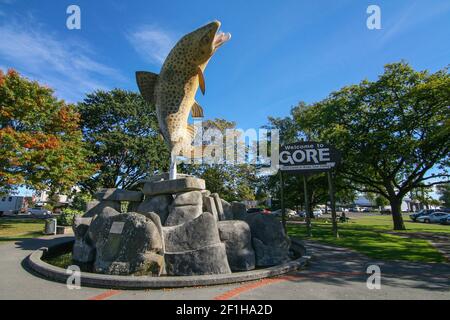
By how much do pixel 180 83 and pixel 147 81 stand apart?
1669 mm

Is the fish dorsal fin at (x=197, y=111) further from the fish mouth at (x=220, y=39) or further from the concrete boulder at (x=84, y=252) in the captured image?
the concrete boulder at (x=84, y=252)

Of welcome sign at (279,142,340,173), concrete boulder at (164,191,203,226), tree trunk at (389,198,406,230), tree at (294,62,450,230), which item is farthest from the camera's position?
tree trunk at (389,198,406,230)

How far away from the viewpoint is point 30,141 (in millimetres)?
17938

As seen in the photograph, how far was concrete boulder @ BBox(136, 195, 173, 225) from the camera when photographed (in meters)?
9.75

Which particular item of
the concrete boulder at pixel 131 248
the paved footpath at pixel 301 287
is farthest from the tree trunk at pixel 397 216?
the concrete boulder at pixel 131 248

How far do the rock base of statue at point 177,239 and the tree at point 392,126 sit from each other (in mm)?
15876

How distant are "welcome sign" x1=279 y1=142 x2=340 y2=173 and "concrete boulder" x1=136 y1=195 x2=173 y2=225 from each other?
26.0ft

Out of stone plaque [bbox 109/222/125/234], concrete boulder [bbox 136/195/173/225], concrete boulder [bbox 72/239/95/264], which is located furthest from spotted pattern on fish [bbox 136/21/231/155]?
concrete boulder [bbox 72/239/95/264]

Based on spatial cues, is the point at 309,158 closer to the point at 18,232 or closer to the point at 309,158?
the point at 309,158

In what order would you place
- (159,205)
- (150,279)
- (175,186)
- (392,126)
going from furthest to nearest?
(392,126), (159,205), (175,186), (150,279)

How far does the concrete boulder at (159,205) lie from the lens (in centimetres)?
975

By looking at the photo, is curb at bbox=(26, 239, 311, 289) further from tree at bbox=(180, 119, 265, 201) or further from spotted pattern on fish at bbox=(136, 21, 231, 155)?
tree at bbox=(180, 119, 265, 201)

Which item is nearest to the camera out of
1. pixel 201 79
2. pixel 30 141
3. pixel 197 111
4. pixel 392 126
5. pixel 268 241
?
pixel 268 241

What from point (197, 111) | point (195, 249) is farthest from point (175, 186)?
point (197, 111)
